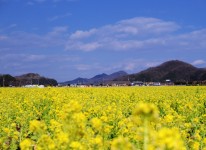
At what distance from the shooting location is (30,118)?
10.6 m

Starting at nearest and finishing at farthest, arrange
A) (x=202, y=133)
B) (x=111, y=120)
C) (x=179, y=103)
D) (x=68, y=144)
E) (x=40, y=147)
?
(x=68, y=144) → (x=40, y=147) → (x=202, y=133) → (x=111, y=120) → (x=179, y=103)

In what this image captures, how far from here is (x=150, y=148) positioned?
8.96ft

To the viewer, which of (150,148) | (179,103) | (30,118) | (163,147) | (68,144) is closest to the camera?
(163,147)

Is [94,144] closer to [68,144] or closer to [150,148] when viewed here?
[68,144]

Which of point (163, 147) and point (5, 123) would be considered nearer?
point (163, 147)

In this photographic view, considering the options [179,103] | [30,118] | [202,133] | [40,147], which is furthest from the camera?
[179,103]

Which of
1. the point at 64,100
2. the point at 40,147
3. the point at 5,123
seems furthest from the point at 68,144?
the point at 64,100

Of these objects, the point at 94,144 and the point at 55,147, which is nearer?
the point at 55,147

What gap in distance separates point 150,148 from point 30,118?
816 cm

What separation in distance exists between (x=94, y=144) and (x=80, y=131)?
56 cm

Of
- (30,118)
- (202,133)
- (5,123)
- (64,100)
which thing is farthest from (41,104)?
(202,133)

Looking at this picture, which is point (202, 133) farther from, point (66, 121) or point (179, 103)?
point (179, 103)

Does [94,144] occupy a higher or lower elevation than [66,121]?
lower

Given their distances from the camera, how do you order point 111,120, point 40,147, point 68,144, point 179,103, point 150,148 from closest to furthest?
point 150,148
point 68,144
point 40,147
point 111,120
point 179,103
